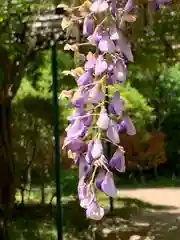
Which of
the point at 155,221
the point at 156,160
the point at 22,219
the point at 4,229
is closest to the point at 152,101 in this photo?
the point at 156,160

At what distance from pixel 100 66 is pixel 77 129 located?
A: 92mm

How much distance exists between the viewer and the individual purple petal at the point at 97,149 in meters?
0.75

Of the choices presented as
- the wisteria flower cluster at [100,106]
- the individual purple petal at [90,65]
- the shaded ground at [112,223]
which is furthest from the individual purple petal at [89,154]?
the shaded ground at [112,223]

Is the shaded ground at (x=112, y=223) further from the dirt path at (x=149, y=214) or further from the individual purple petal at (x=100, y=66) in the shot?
the individual purple petal at (x=100, y=66)

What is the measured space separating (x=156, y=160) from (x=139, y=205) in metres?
1.75

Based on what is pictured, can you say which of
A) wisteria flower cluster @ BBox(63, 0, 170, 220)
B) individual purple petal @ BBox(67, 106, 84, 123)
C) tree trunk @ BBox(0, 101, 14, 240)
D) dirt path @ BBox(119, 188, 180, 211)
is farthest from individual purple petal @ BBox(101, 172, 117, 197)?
dirt path @ BBox(119, 188, 180, 211)

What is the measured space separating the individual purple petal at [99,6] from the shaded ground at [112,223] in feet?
11.0

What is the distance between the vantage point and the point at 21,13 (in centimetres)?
339

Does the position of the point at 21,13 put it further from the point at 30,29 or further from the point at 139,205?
the point at 139,205

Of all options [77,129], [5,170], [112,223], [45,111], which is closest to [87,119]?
[77,129]

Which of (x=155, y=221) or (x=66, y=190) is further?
(x=155, y=221)

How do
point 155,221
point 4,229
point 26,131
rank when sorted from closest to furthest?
point 4,229, point 26,131, point 155,221

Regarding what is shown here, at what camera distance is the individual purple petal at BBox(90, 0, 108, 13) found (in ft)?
2.57

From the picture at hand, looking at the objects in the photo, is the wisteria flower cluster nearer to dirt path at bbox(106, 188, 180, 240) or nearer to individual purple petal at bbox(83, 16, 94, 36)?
individual purple petal at bbox(83, 16, 94, 36)
